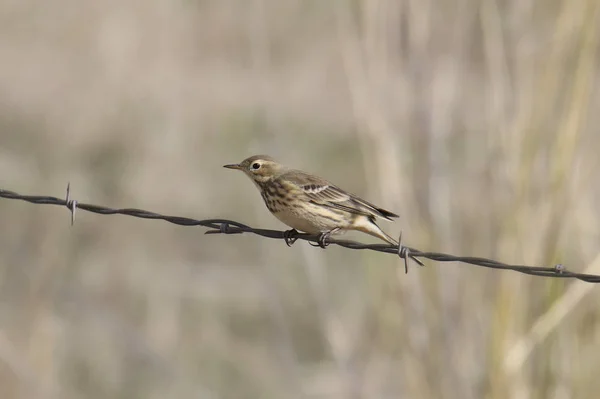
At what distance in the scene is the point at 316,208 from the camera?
15.8ft

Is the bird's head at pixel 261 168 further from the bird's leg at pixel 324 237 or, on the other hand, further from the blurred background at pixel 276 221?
the blurred background at pixel 276 221

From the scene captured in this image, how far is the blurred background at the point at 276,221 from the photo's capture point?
5137mm

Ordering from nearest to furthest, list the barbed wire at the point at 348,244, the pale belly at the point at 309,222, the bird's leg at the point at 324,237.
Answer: the barbed wire at the point at 348,244
the bird's leg at the point at 324,237
the pale belly at the point at 309,222

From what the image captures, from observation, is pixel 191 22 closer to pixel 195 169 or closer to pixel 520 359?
pixel 195 169

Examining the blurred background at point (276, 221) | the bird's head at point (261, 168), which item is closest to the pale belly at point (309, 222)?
the bird's head at point (261, 168)

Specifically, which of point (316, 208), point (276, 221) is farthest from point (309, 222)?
point (276, 221)

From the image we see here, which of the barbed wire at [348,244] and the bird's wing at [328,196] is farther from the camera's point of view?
the bird's wing at [328,196]

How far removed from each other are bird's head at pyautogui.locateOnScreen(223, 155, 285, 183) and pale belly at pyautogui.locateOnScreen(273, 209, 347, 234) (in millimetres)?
295

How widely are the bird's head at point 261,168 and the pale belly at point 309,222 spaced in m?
0.29

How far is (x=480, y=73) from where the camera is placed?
656 inches

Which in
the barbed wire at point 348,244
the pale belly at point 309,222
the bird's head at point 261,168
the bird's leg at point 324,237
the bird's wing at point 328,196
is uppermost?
the bird's head at point 261,168

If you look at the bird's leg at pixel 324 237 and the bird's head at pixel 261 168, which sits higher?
the bird's head at pixel 261 168

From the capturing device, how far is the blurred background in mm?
5137

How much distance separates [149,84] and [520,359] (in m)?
10.4
